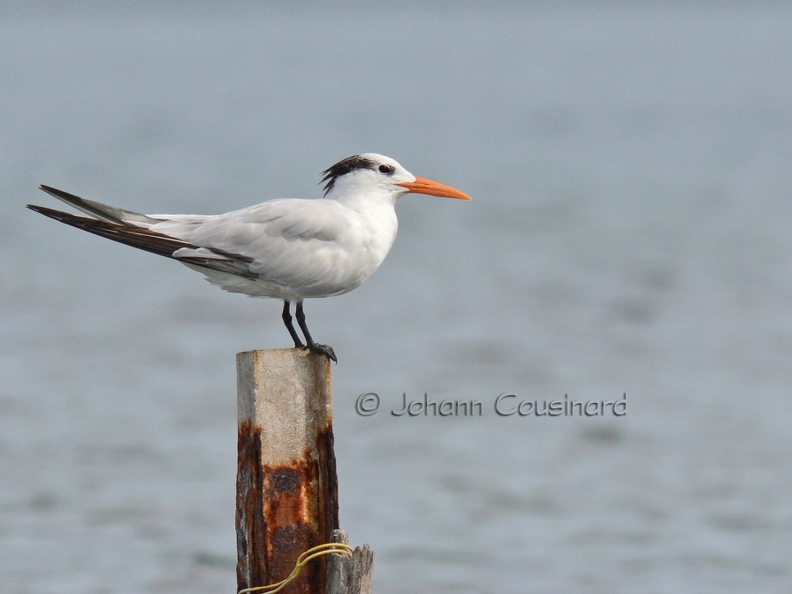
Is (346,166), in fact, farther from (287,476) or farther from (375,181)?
(287,476)

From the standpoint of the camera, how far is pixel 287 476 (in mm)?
4449

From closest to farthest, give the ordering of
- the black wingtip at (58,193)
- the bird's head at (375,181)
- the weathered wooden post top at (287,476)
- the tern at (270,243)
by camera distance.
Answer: the weathered wooden post top at (287,476), the black wingtip at (58,193), the tern at (270,243), the bird's head at (375,181)

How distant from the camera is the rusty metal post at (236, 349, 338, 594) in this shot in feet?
14.5

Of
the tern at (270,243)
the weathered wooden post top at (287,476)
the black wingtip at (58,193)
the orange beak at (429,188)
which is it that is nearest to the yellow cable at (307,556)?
the weathered wooden post top at (287,476)

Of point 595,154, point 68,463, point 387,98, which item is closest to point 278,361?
point 68,463

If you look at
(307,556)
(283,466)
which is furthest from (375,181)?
(307,556)

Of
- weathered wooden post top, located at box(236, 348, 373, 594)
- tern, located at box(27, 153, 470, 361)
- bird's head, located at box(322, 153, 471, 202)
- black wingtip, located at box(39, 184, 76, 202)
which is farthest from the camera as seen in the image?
bird's head, located at box(322, 153, 471, 202)

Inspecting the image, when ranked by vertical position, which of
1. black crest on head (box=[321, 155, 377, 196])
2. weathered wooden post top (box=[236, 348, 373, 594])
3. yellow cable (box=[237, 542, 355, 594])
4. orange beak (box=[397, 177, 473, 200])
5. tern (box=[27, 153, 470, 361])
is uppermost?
black crest on head (box=[321, 155, 377, 196])

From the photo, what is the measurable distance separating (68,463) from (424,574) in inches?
177

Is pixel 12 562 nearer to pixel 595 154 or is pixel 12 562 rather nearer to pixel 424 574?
pixel 424 574

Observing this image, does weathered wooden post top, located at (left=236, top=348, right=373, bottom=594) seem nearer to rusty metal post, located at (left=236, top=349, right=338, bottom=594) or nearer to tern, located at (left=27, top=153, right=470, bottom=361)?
rusty metal post, located at (left=236, top=349, right=338, bottom=594)

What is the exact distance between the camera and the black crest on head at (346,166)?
18.2 feet

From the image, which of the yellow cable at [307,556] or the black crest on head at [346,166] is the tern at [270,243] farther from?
the yellow cable at [307,556]

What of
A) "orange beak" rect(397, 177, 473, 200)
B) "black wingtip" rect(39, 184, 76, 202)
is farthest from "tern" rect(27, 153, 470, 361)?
"orange beak" rect(397, 177, 473, 200)
